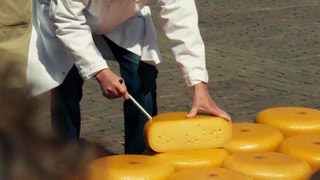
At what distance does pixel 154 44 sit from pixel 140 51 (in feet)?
0.27

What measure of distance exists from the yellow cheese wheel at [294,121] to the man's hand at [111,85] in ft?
2.41

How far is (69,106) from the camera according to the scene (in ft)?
11.0

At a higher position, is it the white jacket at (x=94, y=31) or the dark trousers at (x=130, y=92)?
the white jacket at (x=94, y=31)

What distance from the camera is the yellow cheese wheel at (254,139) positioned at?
3.14 m

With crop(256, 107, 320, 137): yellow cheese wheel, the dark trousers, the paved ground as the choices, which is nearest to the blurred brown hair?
the dark trousers

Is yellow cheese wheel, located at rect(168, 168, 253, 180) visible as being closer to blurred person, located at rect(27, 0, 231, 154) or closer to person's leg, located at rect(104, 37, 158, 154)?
blurred person, located at rect(27, 0, 231, 154)

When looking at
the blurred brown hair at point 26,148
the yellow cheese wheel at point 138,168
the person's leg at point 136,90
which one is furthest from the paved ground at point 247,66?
the blurred brown hair at point 26,148

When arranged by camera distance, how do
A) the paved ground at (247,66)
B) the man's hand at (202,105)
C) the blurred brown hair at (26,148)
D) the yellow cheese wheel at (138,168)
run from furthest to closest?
the paved ground at (247,66) < the man's hand at (202,105) < the yellow cheese wheel at (138,168) < the blurred brown hair at (26,148)

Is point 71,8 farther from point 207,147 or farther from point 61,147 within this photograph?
point 61,147

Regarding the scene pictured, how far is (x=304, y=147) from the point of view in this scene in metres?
3.13

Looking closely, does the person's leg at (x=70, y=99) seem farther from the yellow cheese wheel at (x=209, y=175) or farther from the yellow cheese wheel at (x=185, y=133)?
the yellow cheese wheel at (x=209, y=175)

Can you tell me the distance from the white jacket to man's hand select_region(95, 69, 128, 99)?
3 cm

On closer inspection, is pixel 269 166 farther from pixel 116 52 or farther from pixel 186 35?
pixel 116 52

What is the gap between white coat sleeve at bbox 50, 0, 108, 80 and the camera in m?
3.04
